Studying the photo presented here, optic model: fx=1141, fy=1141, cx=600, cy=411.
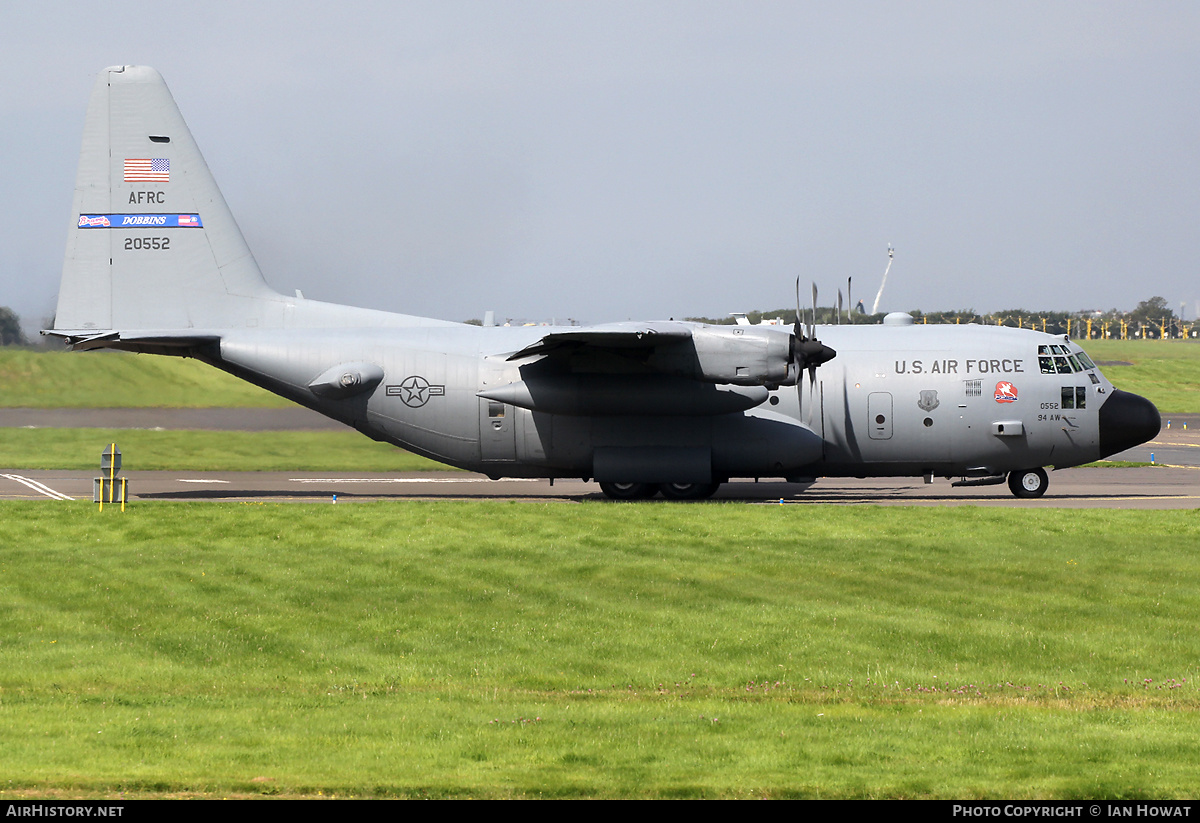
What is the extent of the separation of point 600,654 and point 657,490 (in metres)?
17.9

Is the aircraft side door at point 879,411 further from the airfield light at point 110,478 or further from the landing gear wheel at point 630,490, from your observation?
the airfield light at point 110,478

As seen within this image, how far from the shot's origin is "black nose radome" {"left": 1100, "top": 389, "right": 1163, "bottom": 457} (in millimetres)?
31406

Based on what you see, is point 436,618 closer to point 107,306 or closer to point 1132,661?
point 1132,661

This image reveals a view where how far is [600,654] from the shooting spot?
14648 mm

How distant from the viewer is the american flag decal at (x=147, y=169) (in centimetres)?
3259

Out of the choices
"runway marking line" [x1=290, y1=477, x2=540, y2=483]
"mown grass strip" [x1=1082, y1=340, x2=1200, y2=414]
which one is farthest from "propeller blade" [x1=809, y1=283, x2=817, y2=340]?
"mown grass strip" [x1=1082, y1=340, x2=1200, y2=414]

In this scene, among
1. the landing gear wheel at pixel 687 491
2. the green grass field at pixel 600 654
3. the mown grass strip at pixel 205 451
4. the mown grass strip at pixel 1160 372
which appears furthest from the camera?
the mown grass strip at pixel 1160 372

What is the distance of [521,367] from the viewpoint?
1227 inches

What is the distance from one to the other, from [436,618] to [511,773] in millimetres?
7329

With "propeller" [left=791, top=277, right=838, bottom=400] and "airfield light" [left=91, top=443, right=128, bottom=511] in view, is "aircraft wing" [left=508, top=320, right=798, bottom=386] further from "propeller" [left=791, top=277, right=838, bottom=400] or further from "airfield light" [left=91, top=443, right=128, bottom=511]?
"airfield light" [left=91, top=443, right=128, bottom=511]

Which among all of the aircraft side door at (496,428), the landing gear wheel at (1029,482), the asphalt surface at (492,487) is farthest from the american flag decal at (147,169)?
the landing gear wheel at (1029,482)

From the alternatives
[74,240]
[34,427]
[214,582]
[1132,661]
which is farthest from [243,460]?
[1132,661]

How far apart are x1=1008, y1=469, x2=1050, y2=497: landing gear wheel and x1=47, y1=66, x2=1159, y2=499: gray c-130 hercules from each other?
0.06m

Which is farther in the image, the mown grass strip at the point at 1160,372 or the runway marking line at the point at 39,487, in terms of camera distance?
the mown grass strip at the point at 1160,372
